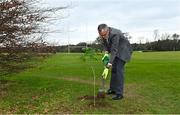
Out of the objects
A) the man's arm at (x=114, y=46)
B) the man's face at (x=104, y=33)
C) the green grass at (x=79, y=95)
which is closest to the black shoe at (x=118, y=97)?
the green grass at (x=79, y=95)

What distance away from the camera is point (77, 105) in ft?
37.2

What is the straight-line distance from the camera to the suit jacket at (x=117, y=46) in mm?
11456

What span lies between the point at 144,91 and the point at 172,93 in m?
0.75

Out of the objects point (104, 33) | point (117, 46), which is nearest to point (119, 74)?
point (117, 46)

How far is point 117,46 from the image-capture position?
37.8ft

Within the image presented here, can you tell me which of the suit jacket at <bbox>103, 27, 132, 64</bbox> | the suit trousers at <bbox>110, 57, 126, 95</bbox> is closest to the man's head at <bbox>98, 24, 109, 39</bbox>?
the suit jacket at <bbox>103, 27, 132, 64</bbox>

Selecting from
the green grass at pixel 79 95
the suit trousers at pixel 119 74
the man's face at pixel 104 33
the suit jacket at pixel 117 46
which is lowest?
the green grass at pixel 79 95

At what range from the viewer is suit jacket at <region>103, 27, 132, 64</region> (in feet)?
37.6

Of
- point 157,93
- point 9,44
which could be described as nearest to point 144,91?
point 157,93

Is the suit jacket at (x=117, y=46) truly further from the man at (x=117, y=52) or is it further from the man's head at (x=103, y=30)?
the man's head at (x=103, y=30)

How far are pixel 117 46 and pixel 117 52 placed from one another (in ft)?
0.58

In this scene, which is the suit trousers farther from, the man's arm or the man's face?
the man's face

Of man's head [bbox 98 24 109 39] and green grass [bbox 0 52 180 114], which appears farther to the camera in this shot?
man's head [bbox 98 24 109 39]

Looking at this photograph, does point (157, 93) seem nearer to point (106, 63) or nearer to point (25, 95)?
point (106, 63)
